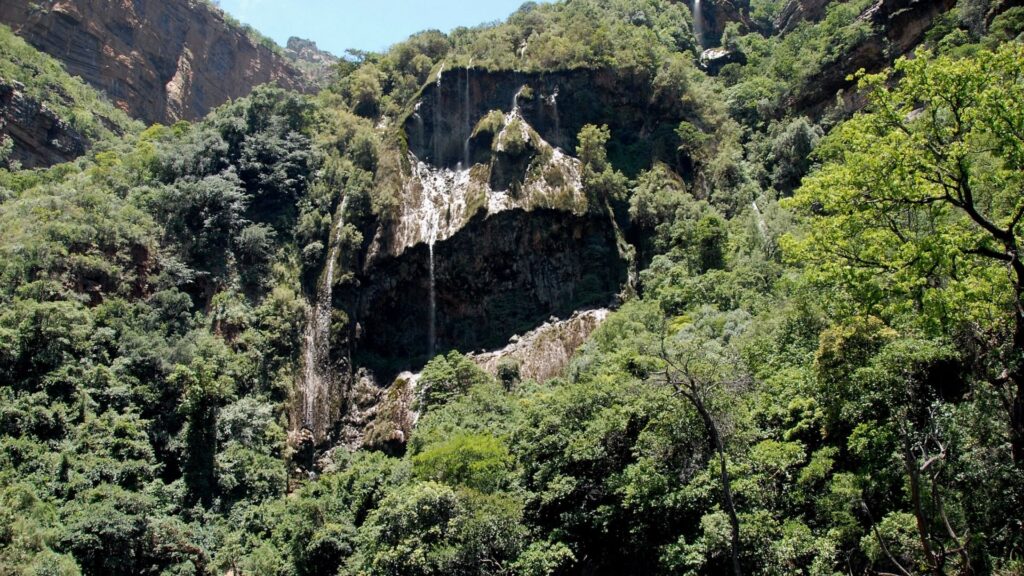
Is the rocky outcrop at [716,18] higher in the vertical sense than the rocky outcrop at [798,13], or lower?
higher

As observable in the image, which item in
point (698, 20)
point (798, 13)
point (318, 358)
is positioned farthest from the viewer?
point (698, 20)

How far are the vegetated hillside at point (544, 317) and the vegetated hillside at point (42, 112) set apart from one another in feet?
8.77

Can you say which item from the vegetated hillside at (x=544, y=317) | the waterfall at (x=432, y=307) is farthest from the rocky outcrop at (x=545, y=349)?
the waterfall at (x=432, y=307)

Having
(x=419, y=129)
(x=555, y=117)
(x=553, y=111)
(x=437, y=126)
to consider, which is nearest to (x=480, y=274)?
(x=419, y=129)

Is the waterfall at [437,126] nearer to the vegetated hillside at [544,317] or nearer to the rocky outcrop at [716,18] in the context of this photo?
the vegetated hillside at [544,317]

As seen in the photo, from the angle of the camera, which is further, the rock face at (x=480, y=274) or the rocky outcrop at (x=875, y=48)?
the rocky outcrop at (x=875, y=48)

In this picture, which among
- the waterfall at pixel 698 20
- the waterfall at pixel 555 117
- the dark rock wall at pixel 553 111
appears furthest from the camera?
the waterfall at pixel 698 20

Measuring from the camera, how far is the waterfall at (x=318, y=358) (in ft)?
117

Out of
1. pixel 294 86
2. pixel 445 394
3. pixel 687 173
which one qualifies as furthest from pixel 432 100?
pixel 294 86

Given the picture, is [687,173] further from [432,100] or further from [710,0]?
[710,0]

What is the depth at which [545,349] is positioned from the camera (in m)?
36.9

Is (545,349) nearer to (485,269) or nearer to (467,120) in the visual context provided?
(485,269)

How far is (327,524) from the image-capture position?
2525 cm

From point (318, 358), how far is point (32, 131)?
27857 millimetres
